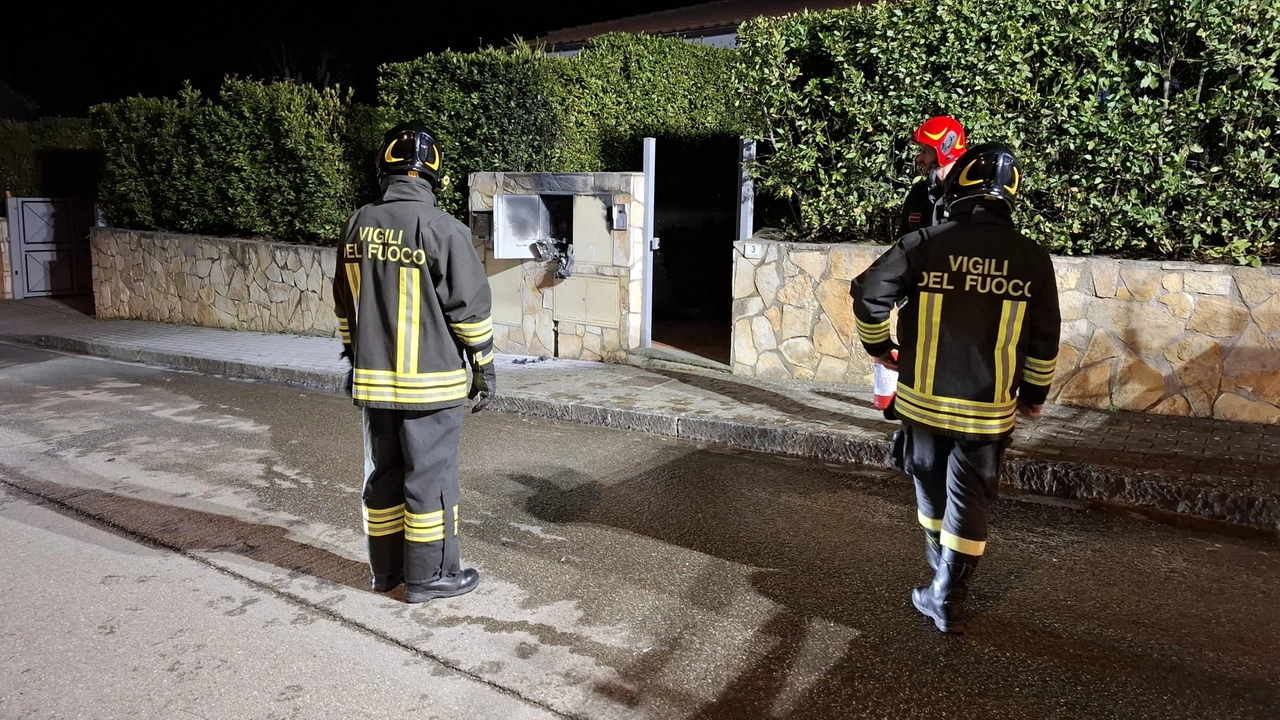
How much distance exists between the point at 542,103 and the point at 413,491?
6858 millimetres

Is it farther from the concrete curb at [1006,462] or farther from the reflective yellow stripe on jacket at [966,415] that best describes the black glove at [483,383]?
the concrete curb at [1006,462]

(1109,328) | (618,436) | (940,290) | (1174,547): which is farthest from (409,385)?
(1109,328)

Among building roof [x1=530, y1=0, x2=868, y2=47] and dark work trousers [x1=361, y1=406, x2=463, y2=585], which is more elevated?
building roof [x1=530, y1=0, x2=868, y2=47]

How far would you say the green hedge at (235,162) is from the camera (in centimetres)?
1181

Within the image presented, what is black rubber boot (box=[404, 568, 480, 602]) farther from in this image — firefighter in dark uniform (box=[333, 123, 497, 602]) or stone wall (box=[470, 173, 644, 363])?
stone wall (box=[470, 173, 644, 363])

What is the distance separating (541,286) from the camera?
9.86m

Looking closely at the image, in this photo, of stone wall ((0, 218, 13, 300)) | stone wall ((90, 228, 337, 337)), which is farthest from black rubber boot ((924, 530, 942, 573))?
stone wall ((0, 218, 13, 300))

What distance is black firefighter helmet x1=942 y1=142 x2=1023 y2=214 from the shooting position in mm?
3754

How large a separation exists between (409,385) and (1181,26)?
6.16 metres

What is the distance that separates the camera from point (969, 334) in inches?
147

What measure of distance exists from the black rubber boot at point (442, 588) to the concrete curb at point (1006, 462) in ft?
9.27

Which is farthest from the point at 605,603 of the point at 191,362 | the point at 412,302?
the point at 191,362

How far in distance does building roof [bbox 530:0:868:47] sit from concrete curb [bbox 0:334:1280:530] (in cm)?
885

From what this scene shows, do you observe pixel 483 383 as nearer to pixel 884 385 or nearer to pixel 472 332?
pixel 472 332
